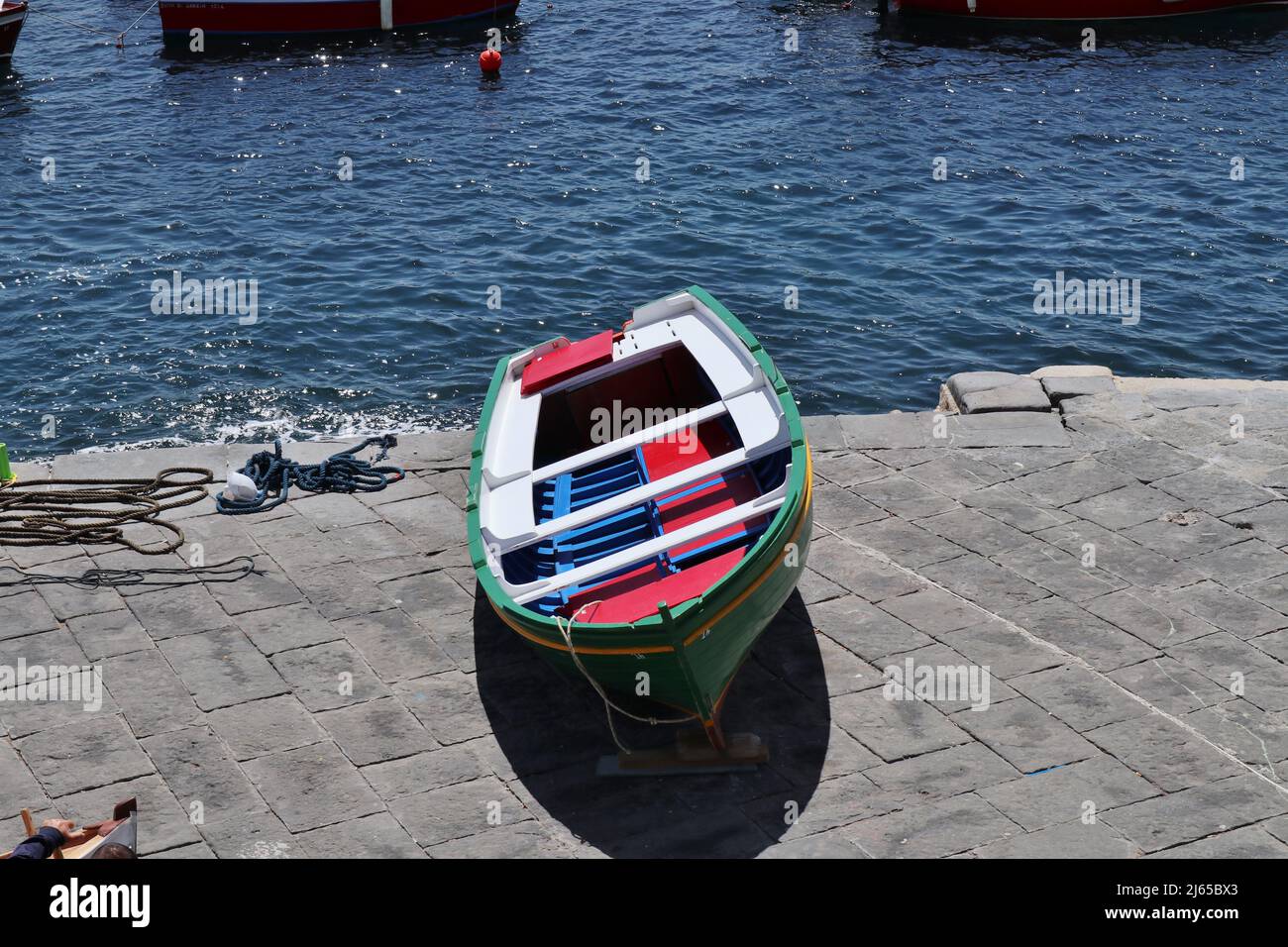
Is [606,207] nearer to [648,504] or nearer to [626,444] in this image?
[626,444]

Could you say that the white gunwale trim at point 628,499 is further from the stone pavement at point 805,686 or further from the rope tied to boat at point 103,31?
the rope tied to boat at point 103,31

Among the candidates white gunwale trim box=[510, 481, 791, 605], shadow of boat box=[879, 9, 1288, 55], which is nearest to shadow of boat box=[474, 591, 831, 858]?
white gunwale trim box=[510, 481, 791, 605]

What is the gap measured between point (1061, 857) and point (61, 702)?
5.06 metres

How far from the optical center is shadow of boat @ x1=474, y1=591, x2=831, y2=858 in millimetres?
6129

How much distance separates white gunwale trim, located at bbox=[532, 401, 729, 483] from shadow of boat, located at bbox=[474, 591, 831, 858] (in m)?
0.94

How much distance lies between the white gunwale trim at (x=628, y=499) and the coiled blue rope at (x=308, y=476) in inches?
87.2

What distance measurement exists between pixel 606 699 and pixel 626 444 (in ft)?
5.96

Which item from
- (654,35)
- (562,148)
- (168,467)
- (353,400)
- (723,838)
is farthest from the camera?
(654,35)

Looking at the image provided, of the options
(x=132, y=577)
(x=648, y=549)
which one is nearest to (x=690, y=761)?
(x=648, y=549)

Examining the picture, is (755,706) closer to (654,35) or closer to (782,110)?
(782,110)

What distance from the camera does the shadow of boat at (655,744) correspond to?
6129 mm

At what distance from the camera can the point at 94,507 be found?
885cm

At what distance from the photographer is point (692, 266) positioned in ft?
47.6
